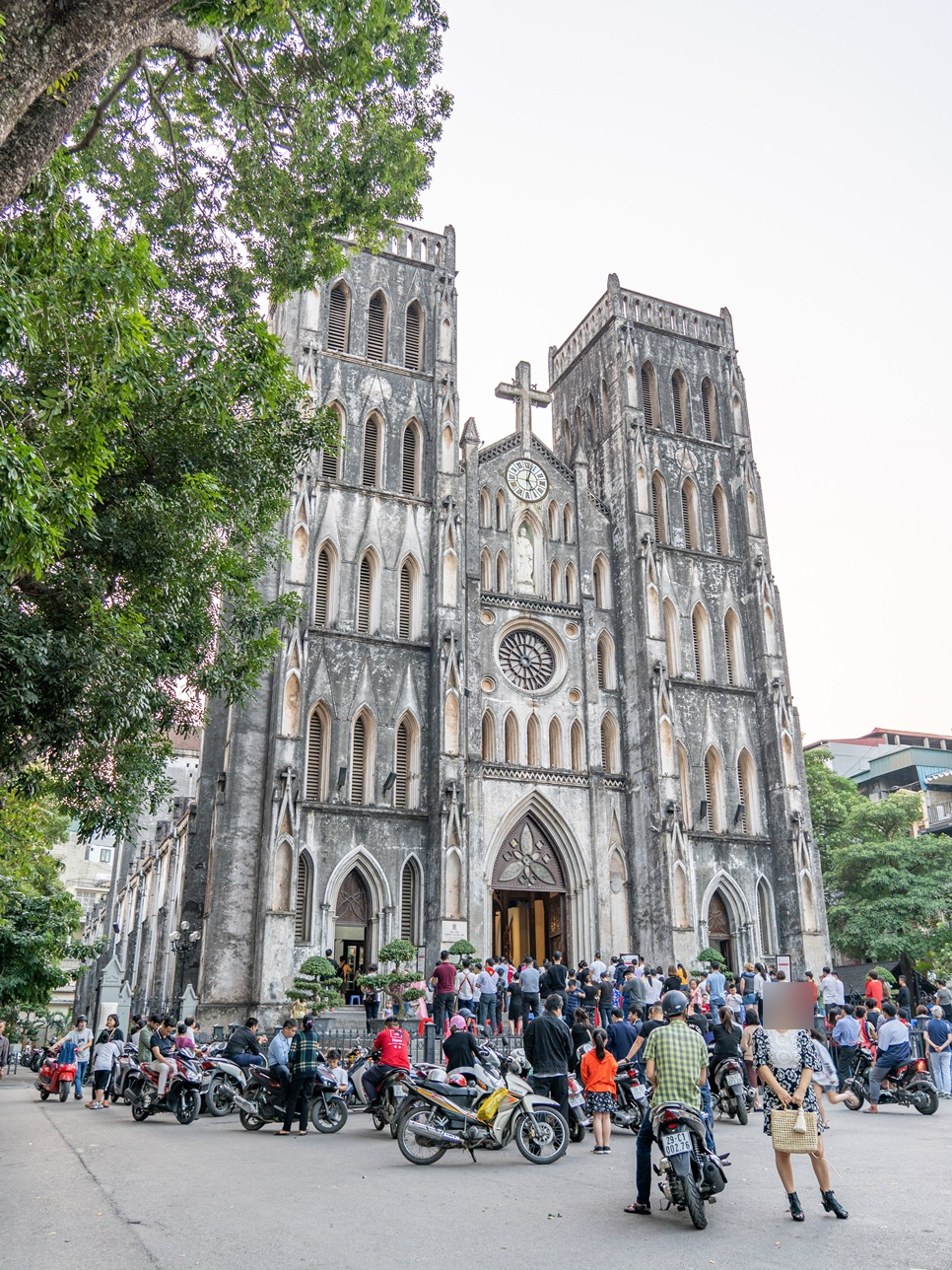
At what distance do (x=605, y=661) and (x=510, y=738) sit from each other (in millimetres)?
4122

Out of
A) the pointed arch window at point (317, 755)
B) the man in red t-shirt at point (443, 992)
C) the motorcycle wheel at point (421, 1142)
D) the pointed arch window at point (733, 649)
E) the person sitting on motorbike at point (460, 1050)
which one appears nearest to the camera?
the motorcycle wheel at point (421, 1142)

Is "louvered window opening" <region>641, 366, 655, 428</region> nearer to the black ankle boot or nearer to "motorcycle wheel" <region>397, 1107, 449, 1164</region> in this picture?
"motorcycle wheel" <region>397, 1107, 449, 1164</region>

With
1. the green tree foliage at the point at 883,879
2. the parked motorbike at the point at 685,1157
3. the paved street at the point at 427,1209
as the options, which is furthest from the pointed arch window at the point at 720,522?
the parked motorbike at the point at 685,1157

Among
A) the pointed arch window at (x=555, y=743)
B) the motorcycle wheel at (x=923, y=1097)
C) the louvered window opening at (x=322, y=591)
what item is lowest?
the motorcycle wheel at (x=923, y=1097)

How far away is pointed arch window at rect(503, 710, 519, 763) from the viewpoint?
93.5 ft

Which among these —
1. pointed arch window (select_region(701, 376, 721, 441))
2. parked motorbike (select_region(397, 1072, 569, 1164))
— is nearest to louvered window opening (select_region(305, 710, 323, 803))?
parked motorbike (select_region(397, 1072, 569, 1164))

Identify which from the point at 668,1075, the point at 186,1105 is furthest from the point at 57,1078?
the point at 668,1075

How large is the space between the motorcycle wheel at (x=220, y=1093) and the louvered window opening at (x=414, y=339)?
72.9ft

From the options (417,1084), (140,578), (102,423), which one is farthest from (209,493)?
(417,1084)

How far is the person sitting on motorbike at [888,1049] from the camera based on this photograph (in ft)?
45.2

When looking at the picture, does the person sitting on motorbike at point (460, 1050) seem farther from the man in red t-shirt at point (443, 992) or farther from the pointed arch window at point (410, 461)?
the pointed arch window at point (410, 461)

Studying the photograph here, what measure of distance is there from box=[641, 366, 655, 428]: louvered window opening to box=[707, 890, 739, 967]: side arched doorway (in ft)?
50.4

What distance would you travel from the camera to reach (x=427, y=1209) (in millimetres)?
7676

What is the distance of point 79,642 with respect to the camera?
36.7ft
